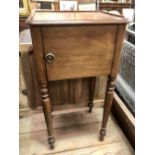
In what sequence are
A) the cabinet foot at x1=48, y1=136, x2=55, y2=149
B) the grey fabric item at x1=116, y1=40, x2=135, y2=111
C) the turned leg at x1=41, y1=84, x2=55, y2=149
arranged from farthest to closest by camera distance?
1. the grey fabric item at x1=116, y1=40, x2=135, y2=111
2. the cabinet foot at x1=48, y1=136, x2=55, y2=149
3. the turned leg at x1=41, y1=84, x2=55, y2=149

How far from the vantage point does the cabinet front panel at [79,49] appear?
699mm

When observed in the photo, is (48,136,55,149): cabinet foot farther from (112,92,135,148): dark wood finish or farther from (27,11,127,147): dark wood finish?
(112,92,135,148): dark wood finish

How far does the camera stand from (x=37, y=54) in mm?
725

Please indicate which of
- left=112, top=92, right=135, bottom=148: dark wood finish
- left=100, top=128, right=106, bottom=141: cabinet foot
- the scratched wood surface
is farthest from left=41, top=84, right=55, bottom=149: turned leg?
left=112, top=92, right=135, bottom=148: dark wood finish

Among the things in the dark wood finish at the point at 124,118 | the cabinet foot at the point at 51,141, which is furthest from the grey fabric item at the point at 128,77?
the cabinet foot at the point at 51,141

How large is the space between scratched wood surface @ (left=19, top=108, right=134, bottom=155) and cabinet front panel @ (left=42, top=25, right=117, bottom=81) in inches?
20.4

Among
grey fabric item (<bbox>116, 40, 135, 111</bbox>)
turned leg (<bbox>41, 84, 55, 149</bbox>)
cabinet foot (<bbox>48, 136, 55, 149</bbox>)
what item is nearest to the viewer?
turned leg (<bbox>41, 84, 55, 149</bbox>)

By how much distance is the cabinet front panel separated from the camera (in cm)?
70

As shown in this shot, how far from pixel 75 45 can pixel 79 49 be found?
0.09 ft

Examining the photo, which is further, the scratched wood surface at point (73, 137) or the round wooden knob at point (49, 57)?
the scratched wood surface at point (73, 137)

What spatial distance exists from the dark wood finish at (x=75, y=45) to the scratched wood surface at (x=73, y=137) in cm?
41

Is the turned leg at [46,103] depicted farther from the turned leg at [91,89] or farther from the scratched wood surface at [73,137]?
the turned leg at [91,89]

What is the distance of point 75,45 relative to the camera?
729mm
